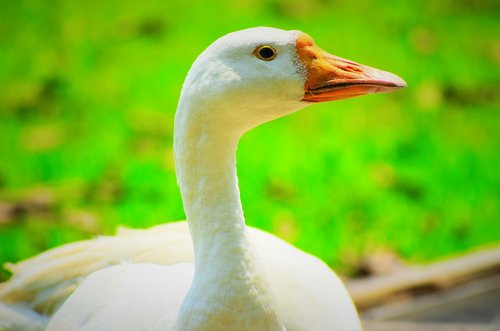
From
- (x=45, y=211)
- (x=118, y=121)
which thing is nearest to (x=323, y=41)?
(x=118, y=121)

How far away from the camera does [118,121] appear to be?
4.55 meters

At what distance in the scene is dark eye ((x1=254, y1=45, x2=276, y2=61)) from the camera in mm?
1718

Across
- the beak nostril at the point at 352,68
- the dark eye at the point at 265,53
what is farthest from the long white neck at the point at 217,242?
the beak nostril at the point at 352,68

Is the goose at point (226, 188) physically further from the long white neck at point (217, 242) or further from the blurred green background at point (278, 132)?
the blurred green background at point (278, 132)

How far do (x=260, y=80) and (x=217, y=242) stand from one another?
40 cm

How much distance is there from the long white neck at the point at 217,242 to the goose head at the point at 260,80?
4 centimetres

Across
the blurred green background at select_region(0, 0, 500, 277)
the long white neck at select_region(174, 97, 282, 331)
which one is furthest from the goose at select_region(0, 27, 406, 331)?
the blurred green background at select_region(0, 0, 500, 277)

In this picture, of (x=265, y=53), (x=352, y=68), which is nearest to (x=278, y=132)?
(x=352, y=68)

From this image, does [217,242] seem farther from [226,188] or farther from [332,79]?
[332,79]

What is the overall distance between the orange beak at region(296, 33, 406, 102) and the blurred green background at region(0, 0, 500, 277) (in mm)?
1899

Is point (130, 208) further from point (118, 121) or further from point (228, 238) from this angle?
point (228, 238)

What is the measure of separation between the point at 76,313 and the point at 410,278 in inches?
72.7

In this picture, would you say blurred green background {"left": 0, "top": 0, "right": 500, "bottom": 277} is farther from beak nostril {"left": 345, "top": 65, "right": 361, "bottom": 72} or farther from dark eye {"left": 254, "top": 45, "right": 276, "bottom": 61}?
dark eye {"left": 254, "top": 45, "right": 276, "bottom": 61}

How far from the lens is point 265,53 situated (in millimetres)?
1731
